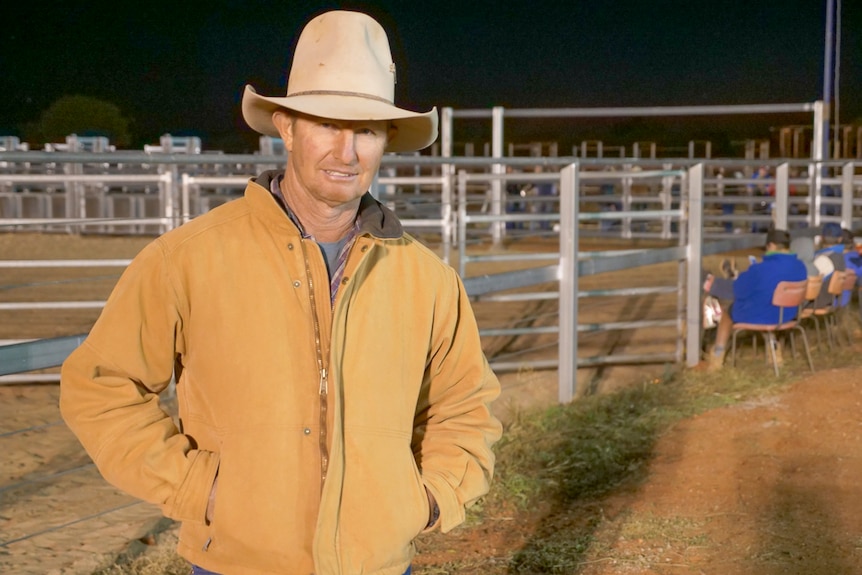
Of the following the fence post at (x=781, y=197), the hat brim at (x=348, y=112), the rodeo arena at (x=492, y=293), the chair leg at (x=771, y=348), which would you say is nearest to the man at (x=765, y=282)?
the chair leg at (x=771, y=348)

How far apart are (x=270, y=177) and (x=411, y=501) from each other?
0.66m

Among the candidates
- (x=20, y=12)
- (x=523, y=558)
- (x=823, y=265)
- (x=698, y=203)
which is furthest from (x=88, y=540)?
(x=20, y=12)

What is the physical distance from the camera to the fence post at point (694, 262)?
852 cm

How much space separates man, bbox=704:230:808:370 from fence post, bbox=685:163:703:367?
18.3 inches

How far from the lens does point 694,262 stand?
8641 millimetres

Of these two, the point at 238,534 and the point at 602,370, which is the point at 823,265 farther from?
the point at 238,534

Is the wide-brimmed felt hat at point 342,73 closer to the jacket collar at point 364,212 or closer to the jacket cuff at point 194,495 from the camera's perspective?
the jacket collar at point 364,212

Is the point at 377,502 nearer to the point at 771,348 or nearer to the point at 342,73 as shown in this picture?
the point at 342,73

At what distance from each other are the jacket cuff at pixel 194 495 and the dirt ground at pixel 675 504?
68.6 inches

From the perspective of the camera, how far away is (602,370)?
8352 millimetres

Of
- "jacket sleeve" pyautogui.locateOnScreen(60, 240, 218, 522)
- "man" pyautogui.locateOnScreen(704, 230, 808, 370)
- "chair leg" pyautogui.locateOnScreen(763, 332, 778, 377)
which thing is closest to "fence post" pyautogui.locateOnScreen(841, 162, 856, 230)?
"chair leg" pyautogui.locateOnScreen(763, 332, 778, 377)

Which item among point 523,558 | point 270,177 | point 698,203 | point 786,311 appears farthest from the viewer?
point 698,203

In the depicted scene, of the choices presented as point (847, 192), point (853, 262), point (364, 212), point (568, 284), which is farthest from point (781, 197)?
point (364, 212)

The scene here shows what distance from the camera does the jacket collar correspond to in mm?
2082
